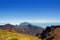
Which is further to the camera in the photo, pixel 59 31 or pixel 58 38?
pixel 59 31

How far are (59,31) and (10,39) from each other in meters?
18.2

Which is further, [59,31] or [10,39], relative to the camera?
[10,39]

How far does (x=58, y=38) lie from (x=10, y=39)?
62.7 ft

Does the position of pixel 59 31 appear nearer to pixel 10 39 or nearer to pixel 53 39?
pixel 53 39

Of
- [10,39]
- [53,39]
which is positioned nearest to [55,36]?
[53,39]

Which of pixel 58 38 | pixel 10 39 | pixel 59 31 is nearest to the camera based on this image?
pixel 58 38

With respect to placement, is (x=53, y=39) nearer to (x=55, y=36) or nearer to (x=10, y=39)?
(x=55, y=36)

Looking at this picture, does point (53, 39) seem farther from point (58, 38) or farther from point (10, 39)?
point (10, 39)

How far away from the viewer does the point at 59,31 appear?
112 feet

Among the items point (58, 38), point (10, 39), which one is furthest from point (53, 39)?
point (10, 39)

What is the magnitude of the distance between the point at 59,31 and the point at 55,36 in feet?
5.37

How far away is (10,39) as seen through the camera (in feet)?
153

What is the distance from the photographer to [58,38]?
3206 cm

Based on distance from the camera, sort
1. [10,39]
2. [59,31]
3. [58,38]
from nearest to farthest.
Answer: [58,38], [59,31], [10,39]
